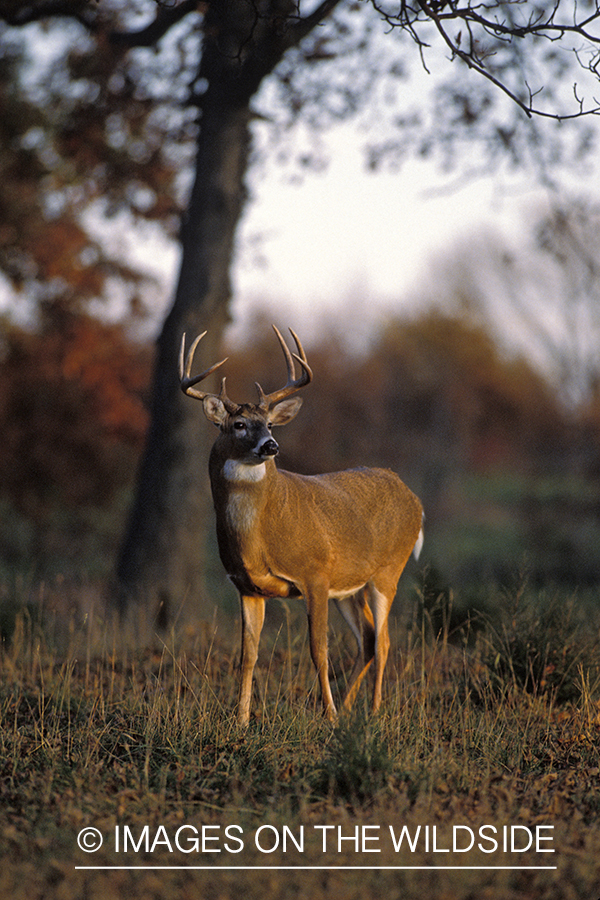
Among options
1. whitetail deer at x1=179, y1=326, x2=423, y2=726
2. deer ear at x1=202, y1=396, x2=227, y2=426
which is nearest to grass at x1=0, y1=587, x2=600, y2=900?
whitetail deer at x1=179, y1=326, x2=423, y2=726

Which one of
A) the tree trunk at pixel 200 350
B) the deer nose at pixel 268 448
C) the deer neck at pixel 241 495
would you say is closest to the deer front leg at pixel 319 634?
the deer neck at pixel 241 495

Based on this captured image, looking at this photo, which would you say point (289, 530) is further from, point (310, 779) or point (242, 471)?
point (310, 779)

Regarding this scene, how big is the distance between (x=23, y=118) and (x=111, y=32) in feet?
18.5

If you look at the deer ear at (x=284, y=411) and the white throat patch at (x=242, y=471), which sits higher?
the deer ear at (x=284, y=411)

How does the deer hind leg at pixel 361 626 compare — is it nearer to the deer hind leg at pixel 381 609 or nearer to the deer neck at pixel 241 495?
the deer hind leg at pixel 381 609

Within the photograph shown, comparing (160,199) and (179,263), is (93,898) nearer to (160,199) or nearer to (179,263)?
(179,263)

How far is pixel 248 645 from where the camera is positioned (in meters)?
5.85

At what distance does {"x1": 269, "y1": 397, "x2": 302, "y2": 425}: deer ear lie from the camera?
5730 millimetres

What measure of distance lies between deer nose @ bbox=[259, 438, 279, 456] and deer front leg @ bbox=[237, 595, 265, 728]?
1.08m

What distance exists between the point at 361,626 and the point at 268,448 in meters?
2.09

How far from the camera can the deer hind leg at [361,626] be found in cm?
652

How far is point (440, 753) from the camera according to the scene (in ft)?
16.9

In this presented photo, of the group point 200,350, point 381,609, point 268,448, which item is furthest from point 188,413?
point 268,448

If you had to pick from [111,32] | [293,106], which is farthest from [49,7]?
[293,106]
